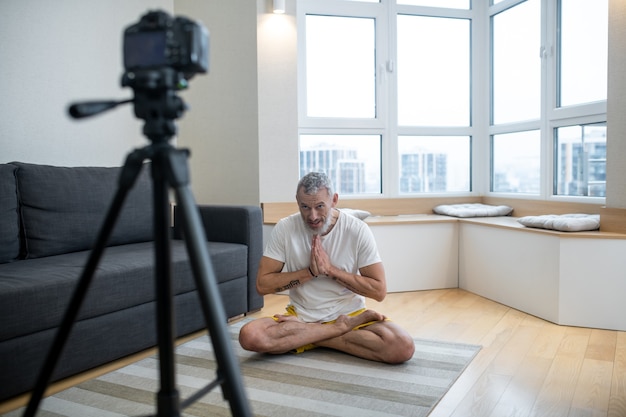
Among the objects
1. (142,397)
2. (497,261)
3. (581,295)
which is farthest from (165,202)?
(497,261)

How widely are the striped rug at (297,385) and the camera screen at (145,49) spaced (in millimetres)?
1352

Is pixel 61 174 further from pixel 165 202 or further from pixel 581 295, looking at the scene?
pixel 581 295

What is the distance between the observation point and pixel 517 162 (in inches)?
179

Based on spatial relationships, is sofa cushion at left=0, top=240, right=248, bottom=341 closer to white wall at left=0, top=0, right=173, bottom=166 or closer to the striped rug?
the striped rug

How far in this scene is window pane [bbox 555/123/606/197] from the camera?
3746 millimetres

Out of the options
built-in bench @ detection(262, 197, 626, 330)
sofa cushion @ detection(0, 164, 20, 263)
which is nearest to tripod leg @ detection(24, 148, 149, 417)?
sofa cushion @ detection(0, 164, 20, 263)

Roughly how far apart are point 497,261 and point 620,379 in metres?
1.53

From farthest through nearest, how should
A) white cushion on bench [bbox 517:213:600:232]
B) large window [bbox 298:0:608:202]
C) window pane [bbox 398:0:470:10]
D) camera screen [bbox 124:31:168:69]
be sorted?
1. window pane [bbox 398:0:470:10]
2. large window [bbox 298:0:608:202]
3. white cushion on bench [bbox 517:213:600:232]
4. camera screen [bbox 124:31:168:69]

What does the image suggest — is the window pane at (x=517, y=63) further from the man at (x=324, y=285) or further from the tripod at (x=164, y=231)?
the tripod at (x=164, y=231)

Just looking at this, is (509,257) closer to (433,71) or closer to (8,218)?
(433,71)

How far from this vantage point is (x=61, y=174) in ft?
10.2

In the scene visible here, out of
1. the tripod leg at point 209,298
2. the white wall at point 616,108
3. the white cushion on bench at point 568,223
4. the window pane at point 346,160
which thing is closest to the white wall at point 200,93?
the white wall at point 616,108

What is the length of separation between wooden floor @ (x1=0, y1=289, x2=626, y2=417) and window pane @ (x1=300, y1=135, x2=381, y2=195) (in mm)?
1099

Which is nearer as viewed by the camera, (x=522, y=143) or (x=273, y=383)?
(x=273, y=383)
